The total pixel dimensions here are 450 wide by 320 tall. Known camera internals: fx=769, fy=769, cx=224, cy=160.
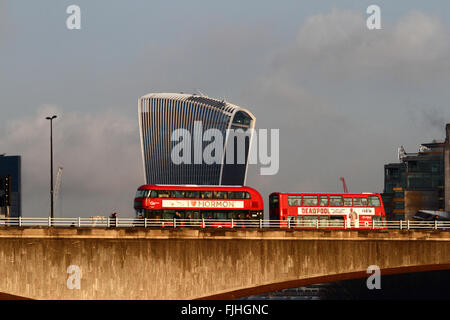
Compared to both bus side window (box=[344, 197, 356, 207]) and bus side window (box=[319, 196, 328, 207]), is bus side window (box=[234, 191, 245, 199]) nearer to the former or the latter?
bus side window (box=[319, 196, 328, 207])

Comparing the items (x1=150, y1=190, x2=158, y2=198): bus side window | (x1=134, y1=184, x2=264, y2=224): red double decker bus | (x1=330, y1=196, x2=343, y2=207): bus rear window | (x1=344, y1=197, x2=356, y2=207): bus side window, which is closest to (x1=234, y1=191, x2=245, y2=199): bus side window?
(x1=134, y1=184, x2=264, y2=224): red double decker bus

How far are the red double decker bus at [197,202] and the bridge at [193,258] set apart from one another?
1376 centimetres

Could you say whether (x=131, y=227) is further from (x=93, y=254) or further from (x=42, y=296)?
(x=42, y=296)

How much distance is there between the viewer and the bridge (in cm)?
5525

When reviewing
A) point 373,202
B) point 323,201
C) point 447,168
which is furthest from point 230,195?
point 447,168

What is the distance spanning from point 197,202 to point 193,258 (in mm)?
16113

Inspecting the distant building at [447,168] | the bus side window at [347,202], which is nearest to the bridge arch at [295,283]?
the bus side window at [347,202]

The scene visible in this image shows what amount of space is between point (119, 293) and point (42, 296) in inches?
218

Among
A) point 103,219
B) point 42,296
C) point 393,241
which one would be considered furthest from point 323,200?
point 42,296

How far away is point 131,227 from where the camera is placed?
5944 centimetres

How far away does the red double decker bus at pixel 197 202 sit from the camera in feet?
240

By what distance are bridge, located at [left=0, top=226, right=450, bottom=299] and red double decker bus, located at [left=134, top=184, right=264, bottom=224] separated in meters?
13.8

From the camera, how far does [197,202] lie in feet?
244

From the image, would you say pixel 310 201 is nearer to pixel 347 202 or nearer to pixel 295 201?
pixel 295 201
